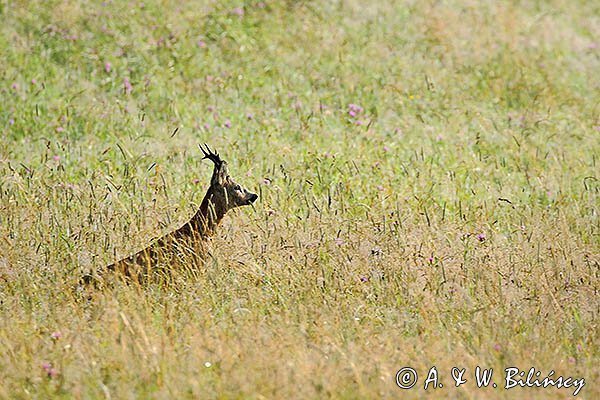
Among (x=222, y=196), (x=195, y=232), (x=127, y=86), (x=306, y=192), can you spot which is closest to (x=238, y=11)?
(x=127, y=86)

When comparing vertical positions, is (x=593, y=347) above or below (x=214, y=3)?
below

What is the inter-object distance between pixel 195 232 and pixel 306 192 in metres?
1.90

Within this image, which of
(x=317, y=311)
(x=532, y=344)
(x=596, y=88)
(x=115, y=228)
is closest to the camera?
(x=532, y=344)

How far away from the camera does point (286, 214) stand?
7602 millimetres

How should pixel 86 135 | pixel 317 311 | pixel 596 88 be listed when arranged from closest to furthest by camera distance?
pixel 317 311 → pixel 86 135 → pixel 596 88

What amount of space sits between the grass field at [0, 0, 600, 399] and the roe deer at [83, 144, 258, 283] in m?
0.16

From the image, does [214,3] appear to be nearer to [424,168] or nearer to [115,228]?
[424,168]

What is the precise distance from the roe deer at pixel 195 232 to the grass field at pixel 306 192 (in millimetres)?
157

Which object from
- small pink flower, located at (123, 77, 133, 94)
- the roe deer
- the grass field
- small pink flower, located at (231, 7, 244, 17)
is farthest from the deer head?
small pink flower, located at (231, 7, 244, 17)

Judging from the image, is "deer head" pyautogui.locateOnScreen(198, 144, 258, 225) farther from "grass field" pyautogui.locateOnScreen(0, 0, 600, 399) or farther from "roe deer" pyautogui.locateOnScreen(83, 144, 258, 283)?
"grass field" pyautogui.locateOnScreen(0, 0, 600, 399)

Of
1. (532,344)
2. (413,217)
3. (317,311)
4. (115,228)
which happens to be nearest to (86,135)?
(115,228)

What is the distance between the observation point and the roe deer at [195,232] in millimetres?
6281

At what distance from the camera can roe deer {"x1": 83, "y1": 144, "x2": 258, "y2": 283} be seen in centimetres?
628

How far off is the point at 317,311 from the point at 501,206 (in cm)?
275
